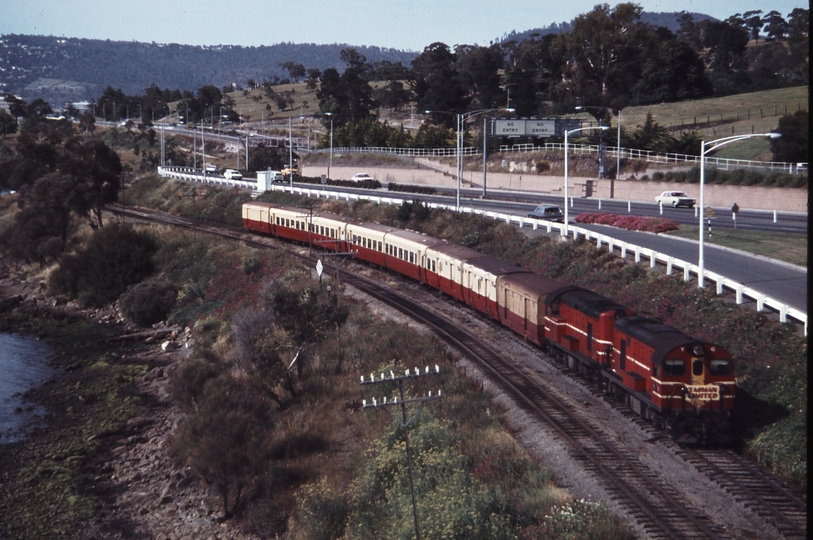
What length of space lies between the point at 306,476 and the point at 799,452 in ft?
49.9

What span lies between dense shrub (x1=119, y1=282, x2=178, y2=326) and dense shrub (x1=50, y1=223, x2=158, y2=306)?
644 cm

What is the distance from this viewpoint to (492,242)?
48875mm

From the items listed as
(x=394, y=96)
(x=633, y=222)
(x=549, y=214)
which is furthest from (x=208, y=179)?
(x=394, y=96)

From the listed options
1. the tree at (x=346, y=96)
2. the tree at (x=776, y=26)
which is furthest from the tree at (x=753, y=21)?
the tree at (x=346, y=96)

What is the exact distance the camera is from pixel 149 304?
5369 centimetres

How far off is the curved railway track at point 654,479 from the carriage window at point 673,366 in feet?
7.54

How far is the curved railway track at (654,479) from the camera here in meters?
16.7

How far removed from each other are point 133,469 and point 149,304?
81.7ft

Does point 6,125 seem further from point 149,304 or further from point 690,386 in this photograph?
point 690,386

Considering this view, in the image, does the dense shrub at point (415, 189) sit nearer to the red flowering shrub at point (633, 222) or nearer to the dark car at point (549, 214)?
the dark car at point (549, 214)

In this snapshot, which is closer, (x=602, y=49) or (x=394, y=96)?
(x=602, y=49)

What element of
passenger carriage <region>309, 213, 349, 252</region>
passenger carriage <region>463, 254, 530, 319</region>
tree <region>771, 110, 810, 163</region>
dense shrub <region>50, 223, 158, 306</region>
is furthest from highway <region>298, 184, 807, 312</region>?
dense shrub <region>50, 223, 158, 306</region>

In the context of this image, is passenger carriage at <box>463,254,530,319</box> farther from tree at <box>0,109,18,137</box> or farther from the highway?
tree at <box>0,109,18,137</box>

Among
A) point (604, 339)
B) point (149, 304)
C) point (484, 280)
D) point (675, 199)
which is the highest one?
point (675, 199)
